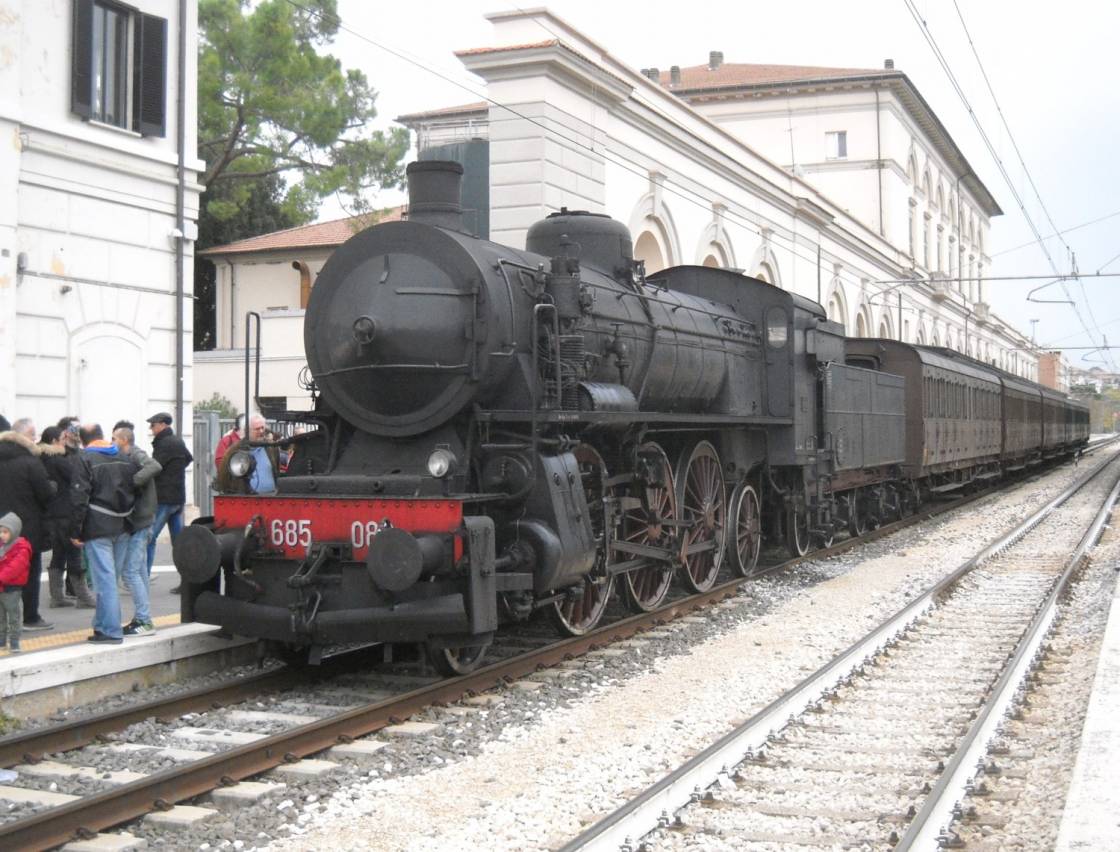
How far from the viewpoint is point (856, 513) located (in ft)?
57.4

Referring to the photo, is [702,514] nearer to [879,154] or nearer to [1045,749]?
[1045,749]

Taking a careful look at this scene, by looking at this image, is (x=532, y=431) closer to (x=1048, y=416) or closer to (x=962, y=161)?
(x=1048, y=416)

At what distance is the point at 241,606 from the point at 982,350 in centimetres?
6744

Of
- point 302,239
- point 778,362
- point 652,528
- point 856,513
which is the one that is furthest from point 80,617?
point 302,239

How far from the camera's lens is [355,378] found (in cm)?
805

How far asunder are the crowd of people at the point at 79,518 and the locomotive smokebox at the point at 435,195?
2.64 meters

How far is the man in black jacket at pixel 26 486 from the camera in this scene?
27.1ft

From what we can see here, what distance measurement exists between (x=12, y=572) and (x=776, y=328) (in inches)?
339

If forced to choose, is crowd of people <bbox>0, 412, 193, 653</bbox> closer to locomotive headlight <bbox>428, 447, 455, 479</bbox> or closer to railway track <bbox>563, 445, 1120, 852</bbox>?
locomotive headlight <bbox>428, 447, 455, 479</bbox>

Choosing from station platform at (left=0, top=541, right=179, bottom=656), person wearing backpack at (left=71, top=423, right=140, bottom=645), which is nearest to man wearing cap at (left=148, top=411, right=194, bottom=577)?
station platform at (left=0, top=541, right=179, bottom=656)

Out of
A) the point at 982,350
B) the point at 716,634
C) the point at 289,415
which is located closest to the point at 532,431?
the point at 289,415

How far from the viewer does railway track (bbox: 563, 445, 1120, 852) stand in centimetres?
485

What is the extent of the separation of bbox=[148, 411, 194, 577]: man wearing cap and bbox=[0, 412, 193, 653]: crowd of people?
0.06m

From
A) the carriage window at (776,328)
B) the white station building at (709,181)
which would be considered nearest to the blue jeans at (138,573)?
the carriage window at (776,328)
